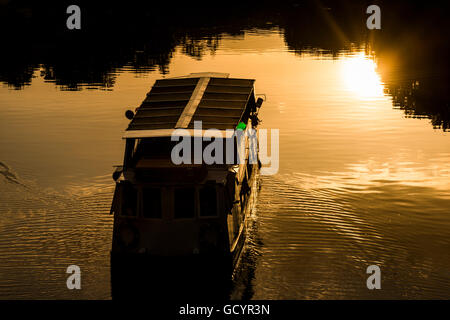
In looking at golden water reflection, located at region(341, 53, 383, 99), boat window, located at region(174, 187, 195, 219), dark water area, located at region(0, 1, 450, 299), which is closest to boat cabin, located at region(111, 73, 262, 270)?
boat window, located at region(174, 187, 195, 219)

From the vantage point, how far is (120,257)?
2400cm

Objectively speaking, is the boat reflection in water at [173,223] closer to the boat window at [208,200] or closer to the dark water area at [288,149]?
the boat window at [208,200]

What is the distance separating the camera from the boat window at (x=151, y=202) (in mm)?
23516

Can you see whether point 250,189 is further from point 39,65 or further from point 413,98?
point 39,65

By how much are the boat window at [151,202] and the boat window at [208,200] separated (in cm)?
147

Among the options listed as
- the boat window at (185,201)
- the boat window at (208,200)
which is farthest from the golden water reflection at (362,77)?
the boat window at (185,201)

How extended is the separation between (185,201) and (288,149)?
20019 mm

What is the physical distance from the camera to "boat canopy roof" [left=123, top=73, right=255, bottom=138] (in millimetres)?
25969

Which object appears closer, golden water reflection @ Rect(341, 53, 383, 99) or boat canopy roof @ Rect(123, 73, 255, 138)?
boat canopy roof @ Rect(123, 73, 255, 138)

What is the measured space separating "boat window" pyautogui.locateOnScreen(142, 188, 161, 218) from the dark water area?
3.74 metres

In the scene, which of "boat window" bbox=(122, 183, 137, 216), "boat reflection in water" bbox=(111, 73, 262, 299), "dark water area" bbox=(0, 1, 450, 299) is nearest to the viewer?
"boat reflection in water" bbox=(111, 73, 262, 299)

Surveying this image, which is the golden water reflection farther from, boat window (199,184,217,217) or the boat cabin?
boat window (199,184,217,217)

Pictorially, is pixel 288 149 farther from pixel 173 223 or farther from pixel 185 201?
pixel 173 223

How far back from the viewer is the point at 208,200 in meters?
23.6
